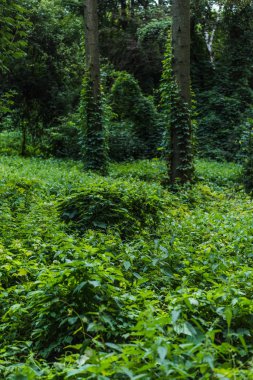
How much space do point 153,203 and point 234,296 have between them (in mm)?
3278

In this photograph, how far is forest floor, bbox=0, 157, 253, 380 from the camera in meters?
2.27

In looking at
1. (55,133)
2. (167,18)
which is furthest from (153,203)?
(167,18)

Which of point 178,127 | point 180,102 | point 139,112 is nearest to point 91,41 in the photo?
point 139,112

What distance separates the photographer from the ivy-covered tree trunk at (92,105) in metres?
12.5

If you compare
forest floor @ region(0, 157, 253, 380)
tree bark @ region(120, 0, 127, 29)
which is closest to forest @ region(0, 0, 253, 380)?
forest floor @ region(0, 157, 253, 380)

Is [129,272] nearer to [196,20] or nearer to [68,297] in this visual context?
[68,297]

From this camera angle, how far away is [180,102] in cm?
995

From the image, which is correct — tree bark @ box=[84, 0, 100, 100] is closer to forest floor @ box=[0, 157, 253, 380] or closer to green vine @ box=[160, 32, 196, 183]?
green vine @ box=[160, 32, 196, 183]

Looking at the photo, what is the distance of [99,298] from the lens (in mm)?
3010

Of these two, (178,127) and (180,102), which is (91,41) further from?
(178,127)

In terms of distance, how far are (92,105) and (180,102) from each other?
3778 mm

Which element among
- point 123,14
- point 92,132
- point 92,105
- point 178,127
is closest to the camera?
point 178,127

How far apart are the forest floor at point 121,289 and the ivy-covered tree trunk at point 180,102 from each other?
267 centimetres

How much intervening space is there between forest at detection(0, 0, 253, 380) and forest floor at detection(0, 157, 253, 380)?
0.02 meters
